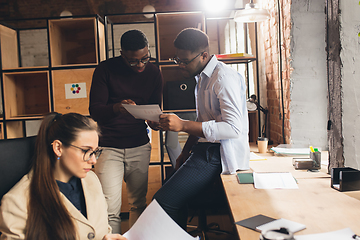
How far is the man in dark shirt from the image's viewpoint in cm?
185

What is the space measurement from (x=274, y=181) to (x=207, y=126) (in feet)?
1.38

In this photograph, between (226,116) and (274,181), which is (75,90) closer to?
(226,116)

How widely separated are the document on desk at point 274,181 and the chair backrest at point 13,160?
1.00 meters

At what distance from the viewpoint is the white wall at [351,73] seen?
1.33 meters

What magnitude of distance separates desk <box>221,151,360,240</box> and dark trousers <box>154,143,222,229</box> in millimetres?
116

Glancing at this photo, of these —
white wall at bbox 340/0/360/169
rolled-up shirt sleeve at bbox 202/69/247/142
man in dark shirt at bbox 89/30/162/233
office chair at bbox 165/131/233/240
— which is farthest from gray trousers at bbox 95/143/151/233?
white wall at bbox 340/0/360/169

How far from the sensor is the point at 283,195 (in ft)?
3.90

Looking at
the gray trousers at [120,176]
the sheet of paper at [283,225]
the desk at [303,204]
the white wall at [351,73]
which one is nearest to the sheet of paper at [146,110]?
the gray trousers at [120,176]

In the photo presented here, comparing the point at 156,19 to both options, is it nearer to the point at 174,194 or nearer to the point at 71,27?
the point at 71,27

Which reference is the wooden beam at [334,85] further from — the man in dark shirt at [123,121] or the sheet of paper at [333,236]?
the man in dark shirt at [123,121]

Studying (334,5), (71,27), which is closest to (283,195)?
(334,5)

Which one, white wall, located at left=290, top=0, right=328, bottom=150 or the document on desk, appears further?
white wall, located at left=290, top=0, right=328, bottom=150

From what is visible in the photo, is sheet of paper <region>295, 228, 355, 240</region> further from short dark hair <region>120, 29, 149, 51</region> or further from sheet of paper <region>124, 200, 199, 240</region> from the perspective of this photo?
short dark hair <region>120, 29, 149, 51</region>

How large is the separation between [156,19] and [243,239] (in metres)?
2.43
